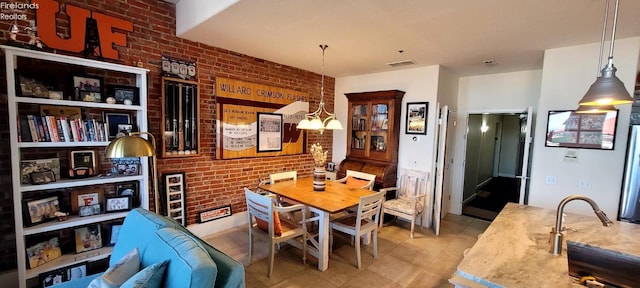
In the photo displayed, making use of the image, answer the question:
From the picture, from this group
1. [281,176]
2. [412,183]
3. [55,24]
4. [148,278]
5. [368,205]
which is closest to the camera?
[148,278]

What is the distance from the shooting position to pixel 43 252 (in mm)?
2145

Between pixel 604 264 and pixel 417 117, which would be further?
pixel 417 117

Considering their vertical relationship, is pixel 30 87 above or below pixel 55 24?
below

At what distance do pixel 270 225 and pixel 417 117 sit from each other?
9.56 feet

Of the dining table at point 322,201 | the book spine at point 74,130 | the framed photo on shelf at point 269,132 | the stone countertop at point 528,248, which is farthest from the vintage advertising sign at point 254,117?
the stone countertop at point 528,248

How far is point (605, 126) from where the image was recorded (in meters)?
2.67

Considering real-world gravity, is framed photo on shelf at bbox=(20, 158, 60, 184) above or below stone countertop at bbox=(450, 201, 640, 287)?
above

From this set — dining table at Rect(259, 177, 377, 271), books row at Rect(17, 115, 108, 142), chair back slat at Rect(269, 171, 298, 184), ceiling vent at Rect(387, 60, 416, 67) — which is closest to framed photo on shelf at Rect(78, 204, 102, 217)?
books row at Rect(17, 115, 108, 142)

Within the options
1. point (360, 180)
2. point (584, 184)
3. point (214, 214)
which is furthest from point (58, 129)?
point (584, 184)

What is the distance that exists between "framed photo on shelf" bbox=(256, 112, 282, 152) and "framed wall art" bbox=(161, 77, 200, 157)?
975 millimetres

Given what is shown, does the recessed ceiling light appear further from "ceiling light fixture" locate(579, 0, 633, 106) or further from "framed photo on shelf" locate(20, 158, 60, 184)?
"framed photo on shelf" locate(20, 158, 60, 184)

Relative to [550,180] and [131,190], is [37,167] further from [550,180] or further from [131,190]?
[550,180]

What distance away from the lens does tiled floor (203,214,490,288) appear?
256cm

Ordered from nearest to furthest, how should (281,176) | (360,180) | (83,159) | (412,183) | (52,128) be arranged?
1. (52,128)
2. (83,159)
3. (281,176)
4. (360,180)
5. (412,183)
